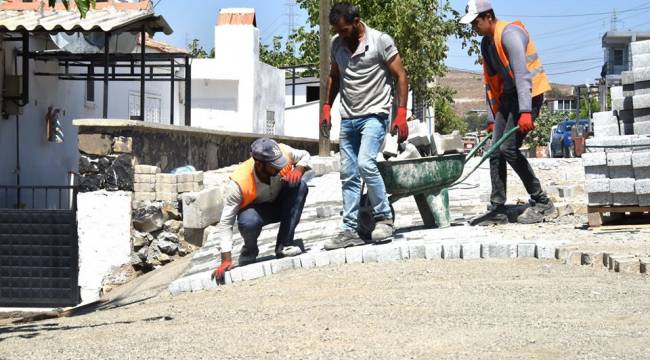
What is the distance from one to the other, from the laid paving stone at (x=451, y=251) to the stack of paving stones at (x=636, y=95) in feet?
8.51

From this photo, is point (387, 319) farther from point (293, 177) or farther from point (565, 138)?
point (565, 138)

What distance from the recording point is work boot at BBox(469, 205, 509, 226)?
9086 millimetres

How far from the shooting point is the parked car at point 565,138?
1615 inches

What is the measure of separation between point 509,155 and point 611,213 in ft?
3.47

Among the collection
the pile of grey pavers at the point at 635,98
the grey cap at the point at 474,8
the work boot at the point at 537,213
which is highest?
the grey cap at the point at 474,8

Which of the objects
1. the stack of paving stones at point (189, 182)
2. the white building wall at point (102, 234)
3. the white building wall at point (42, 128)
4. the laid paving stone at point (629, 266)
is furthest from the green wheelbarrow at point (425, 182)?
the white building wall at point (42, 128)

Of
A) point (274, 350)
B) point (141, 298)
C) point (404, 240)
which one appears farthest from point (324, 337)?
point (141, 298)

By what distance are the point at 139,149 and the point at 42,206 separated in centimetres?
371

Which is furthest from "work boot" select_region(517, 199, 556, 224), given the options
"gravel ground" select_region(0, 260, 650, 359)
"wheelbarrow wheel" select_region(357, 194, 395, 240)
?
"gravel ground" select_region(0, 260, 650, 359)

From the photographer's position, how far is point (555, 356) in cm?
484

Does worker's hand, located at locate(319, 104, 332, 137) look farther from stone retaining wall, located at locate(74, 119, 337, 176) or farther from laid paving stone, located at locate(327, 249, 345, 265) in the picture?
stone retaining wall, located at locate(74, 119, 337, 176)

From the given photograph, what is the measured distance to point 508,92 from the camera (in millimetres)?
8938

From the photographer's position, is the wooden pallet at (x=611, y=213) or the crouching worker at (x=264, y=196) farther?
the wooden pallet at (x=611, y=213)

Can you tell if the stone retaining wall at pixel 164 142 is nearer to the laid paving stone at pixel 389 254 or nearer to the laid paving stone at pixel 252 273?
the laid paving stone at pixel 252 273
